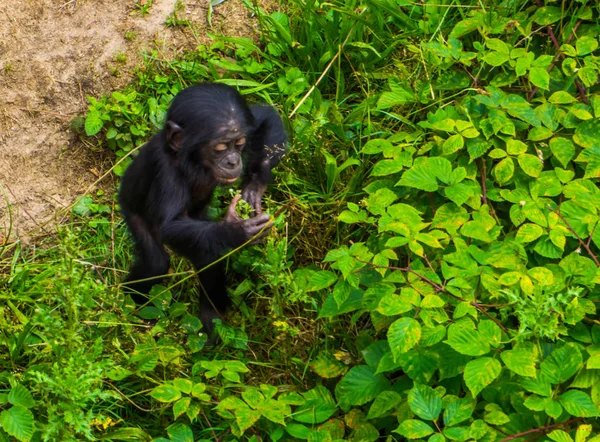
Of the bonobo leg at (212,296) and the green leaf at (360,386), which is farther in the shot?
the bonobo leg at (212,296)

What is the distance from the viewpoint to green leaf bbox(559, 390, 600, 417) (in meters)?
3.44

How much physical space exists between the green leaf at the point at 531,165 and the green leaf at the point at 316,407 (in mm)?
1498

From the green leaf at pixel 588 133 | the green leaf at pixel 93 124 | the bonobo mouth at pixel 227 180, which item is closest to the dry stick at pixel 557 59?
the green leaf at pixel 588 133

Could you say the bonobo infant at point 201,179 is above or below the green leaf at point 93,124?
above

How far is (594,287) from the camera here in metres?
3.98

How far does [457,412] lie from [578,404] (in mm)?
479

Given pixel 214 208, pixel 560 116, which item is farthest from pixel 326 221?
pixel 560 116

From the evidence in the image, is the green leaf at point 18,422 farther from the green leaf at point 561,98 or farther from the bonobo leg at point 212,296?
the green leaf at point 561,98

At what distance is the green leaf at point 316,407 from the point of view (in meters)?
3.95

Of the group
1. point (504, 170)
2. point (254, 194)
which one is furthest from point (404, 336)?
point (254, 194)

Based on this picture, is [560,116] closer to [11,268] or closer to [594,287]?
[594,287]

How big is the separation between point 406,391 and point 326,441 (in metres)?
0.41

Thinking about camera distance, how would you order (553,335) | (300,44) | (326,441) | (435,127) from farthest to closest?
1. (300,44)
2. (435,127)
3. (326,441)
4. (553,335)

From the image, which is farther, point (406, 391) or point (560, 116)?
point (560, 116)
